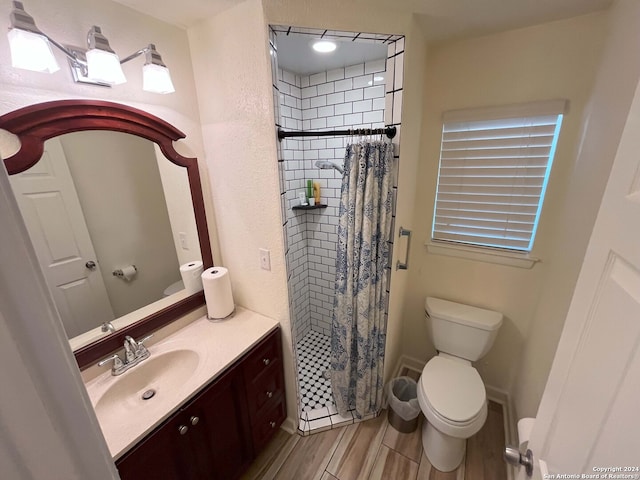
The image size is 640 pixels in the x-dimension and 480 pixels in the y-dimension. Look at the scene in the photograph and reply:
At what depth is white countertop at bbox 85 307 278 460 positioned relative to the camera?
2.94 feet

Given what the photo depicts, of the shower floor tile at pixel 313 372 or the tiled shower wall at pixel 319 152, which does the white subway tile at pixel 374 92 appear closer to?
the tiled shower wall at pixel 319 152

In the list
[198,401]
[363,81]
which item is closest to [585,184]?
[363,81]

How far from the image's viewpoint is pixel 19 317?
0.26 meters

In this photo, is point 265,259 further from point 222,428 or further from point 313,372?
point 313,372

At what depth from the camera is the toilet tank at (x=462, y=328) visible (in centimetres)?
162

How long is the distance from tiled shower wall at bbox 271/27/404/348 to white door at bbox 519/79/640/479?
94 centimetres

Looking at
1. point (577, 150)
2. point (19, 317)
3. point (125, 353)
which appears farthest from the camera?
point (577, 150)

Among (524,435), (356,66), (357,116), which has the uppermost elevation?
(356,66)

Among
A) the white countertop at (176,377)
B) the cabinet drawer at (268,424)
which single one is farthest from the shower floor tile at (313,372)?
the white countertop at (176,377)

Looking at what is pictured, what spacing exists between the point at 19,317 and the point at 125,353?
1141 mm

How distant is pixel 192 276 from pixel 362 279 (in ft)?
3.14

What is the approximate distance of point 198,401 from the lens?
1049 millimetres

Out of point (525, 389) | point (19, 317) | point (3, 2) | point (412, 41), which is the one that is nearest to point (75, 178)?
point (3, 2)

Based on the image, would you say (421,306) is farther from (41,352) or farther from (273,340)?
(41,352)
